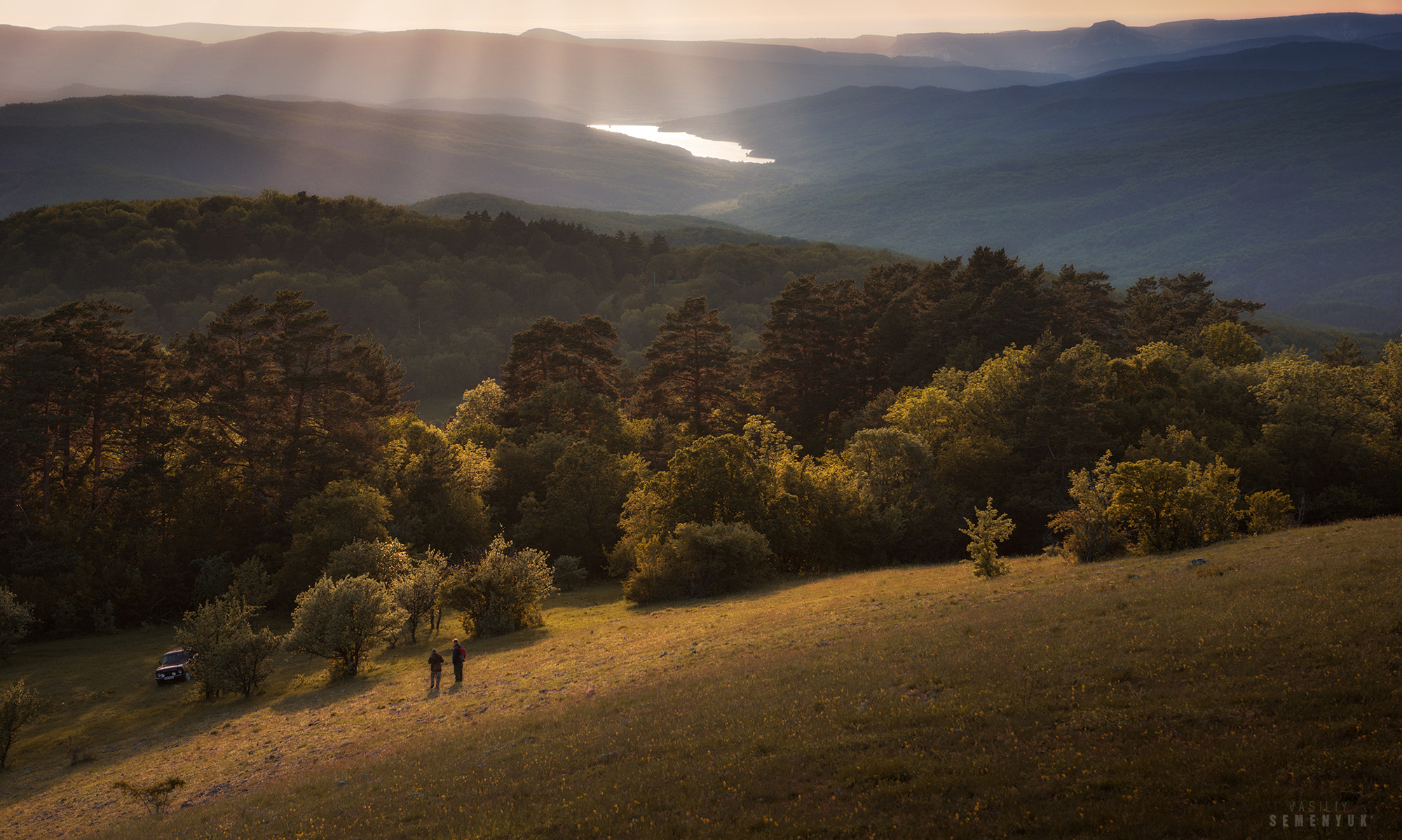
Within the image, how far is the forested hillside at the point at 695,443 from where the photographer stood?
50812 millimetres

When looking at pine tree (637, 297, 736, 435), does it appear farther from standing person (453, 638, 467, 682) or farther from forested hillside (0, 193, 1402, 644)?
standing person (453, 638, 467, 682)

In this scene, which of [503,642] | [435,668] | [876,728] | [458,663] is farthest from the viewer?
[503,642]

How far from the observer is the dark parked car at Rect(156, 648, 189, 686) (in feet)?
131

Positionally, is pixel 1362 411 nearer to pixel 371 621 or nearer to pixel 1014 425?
pixel 1014 425

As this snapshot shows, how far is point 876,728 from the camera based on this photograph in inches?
637

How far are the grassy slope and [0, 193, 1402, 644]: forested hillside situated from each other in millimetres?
15257

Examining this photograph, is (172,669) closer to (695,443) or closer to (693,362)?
(695,443)

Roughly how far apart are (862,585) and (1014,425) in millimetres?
26252

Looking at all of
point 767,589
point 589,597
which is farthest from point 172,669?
point 767,589

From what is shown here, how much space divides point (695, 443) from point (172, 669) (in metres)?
33.4

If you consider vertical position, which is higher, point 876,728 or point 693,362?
point 693,362

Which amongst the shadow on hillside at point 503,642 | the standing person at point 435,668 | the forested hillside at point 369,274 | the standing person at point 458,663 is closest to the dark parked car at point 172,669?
the shadow on hillside at point 503,642

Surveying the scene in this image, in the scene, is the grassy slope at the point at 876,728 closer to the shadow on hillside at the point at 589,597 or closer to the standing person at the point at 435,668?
the standing person at the point at 435,668

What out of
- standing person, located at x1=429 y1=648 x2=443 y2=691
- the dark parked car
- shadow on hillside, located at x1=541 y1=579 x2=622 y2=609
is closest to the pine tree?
shadow on hillside, located at x1=541 y1=579 x2=622 y2=609
